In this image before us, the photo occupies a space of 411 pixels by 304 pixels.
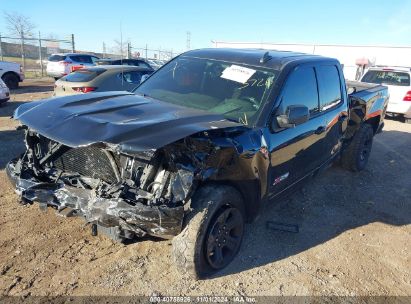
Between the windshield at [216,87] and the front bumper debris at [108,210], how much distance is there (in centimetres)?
124

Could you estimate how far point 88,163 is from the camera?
10.5 ft

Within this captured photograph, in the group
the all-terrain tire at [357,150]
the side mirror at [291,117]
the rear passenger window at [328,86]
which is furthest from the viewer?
the all-terrain tire at [357,150]

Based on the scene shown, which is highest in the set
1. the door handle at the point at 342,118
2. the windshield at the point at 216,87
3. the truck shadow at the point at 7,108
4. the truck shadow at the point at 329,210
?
the windshield at the point at 216,87

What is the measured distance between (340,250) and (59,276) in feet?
9.21

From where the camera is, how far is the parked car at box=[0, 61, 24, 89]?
582 inches

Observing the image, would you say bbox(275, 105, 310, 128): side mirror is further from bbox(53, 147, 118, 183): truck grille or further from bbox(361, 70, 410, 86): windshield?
bbox(361, 70, 410, 86): windshield

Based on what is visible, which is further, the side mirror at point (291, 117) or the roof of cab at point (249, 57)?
the roof of cab at point (249, 57)

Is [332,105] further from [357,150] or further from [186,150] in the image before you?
[186,150]

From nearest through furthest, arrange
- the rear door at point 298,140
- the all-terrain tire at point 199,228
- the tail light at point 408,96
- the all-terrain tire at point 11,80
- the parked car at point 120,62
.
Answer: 1. the all-terrain tire at point 199,228
2. the rear door at point 298,140
3. the tail light at point 408,96
4. the all-terrain tire at point 11,80
5. the parked car at point 120,62

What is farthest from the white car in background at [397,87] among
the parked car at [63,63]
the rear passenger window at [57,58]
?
the rear passenger window at [57,58]

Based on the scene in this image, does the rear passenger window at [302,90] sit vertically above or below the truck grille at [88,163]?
above

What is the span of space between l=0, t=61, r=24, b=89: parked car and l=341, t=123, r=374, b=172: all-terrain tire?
45.3 ft

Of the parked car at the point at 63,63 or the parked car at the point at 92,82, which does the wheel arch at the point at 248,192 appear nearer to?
the parked car at the point at 92,82

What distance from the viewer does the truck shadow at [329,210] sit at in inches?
149
